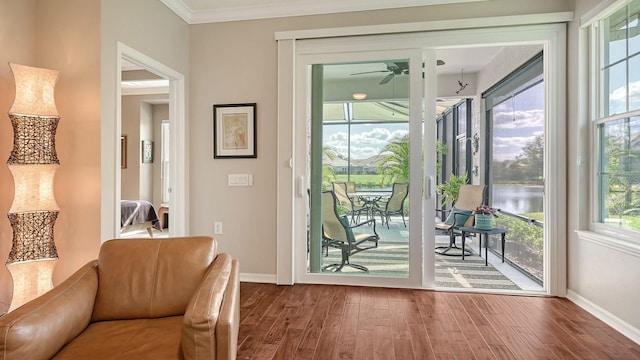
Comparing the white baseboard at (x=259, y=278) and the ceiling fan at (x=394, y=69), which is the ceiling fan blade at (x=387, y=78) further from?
the white baseboard at (x=259, y=278)

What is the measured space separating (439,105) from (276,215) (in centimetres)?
463

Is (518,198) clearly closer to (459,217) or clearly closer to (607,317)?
(459,217)

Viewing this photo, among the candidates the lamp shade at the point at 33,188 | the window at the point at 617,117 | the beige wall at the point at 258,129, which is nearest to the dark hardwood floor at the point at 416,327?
the beige wall at the point at 258,129

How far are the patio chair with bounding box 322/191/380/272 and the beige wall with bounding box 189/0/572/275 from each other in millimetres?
536

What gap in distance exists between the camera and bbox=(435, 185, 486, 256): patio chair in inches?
191

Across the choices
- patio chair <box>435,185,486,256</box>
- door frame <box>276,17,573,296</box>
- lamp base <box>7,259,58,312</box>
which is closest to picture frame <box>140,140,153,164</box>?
door frame <box>276,17,573,296</box>

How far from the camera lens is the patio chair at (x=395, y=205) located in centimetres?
335

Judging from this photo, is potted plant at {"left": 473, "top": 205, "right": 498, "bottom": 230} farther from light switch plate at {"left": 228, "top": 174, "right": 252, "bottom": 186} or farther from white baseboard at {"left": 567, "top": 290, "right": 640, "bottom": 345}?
light switch plate at {"left": 228, "top": 174, "right": 252, "bottom": 186}

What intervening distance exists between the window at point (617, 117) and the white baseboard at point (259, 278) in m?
2.91

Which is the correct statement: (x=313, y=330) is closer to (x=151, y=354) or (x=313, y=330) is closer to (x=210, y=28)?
(x=151, y=354)

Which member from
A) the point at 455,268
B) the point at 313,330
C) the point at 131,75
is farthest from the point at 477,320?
the point at 131,75

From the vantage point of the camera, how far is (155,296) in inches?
67.4

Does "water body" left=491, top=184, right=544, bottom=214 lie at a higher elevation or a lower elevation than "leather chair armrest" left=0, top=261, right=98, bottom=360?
higher

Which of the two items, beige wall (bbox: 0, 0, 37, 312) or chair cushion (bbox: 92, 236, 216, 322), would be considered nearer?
chair cushion (bbox: 92, 236, 216, 322)
